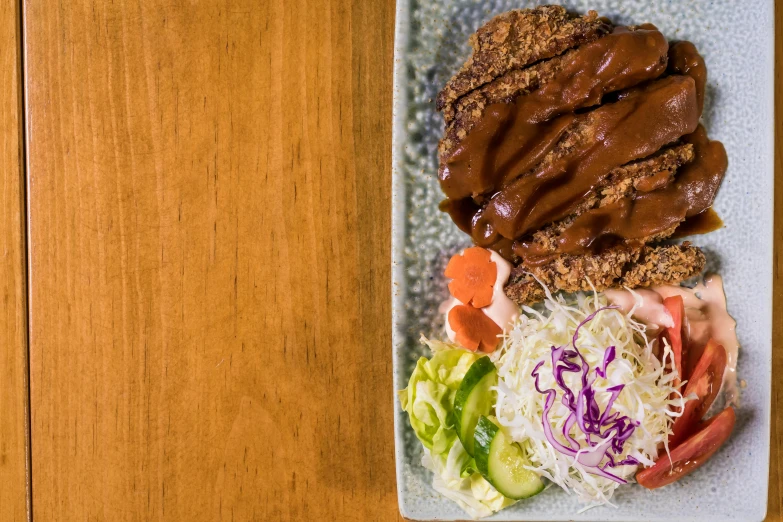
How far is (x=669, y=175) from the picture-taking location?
2.72 meters

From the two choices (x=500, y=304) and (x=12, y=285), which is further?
(x=12, y=285)

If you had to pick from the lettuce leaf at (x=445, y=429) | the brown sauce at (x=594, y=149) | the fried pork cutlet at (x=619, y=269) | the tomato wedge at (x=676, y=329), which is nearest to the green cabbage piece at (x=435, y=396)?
the lettuce leaf at (x=445, y=429)

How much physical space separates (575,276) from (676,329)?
0.54m

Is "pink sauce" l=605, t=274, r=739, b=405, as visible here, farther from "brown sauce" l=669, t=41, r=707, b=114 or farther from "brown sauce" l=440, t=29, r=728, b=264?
"brown sauce" l=669, t=41, r=707, b=114

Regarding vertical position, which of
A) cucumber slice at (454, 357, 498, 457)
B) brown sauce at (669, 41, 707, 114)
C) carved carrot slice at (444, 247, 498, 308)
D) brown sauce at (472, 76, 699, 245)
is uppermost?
brown sauce at (669, 41, 707, 114)

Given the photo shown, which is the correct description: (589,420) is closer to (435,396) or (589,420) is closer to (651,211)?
(435,396)

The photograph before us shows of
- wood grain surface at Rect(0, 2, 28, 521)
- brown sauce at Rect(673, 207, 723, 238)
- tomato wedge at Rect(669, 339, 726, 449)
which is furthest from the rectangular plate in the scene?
wood grain surface at Rect(0, 2, 28, 521)

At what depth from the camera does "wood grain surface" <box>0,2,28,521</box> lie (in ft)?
10.7

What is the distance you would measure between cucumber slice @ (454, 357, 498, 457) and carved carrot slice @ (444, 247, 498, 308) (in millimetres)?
310

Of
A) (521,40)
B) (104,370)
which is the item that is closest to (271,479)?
(104,370)

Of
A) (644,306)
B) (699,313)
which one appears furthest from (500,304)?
(699,313)

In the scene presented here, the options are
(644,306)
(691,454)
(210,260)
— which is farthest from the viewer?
(210,260)

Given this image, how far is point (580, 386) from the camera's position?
2695 mm

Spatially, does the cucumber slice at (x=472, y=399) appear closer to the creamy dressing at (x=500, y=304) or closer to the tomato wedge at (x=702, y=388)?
the creamy dressing at (x=500, y=304)
